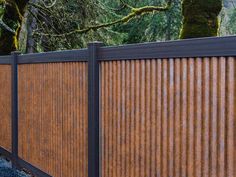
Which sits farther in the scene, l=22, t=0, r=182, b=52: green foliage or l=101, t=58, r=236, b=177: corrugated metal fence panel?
l=22, t=0, r=182, b=52: green foliage

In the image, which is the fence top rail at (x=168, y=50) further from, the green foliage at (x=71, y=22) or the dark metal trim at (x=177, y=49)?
the green foliage at (x=71, y=22)

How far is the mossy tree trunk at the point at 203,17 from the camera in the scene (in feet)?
18.1

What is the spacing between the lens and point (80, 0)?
47.3ft

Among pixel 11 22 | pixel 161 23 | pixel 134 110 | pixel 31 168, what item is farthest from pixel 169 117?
pixel 161 23

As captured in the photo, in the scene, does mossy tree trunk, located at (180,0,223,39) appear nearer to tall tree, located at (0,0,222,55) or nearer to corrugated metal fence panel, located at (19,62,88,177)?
tall tree, located at (0,0,222,55)

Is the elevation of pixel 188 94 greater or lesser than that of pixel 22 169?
greater

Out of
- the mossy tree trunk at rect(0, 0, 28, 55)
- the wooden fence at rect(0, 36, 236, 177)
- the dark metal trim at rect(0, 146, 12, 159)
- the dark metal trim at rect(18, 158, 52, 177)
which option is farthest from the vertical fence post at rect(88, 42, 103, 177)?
the mossy tree trunk at rect(0, 0, 28, 55)

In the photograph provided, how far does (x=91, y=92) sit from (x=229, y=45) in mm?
2057

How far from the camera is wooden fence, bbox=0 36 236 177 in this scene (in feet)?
10.2

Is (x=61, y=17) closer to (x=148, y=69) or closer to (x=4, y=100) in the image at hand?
(x=4, y=100)

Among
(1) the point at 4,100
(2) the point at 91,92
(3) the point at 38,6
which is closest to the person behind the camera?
(2) the point at 91,92

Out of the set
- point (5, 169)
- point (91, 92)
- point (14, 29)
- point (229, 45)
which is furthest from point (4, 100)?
point (229, 45)

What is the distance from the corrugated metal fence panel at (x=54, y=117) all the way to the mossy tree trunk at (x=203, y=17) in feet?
5.10

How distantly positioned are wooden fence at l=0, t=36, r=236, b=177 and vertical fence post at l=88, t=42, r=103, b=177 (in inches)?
0.4
